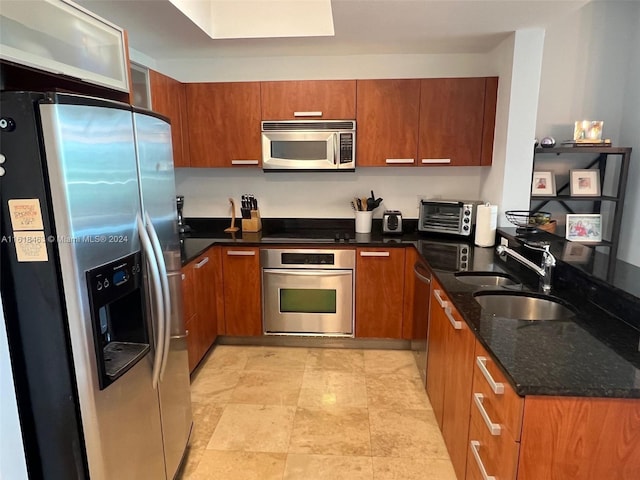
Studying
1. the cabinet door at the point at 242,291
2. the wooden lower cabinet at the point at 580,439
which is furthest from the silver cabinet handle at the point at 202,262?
the wooden lower cabinet at the point at 580,439

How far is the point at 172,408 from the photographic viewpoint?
1.80 meters

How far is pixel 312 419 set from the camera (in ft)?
7.75

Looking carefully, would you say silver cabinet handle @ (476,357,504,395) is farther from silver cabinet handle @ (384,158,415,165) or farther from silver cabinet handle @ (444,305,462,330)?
silver cabinet handle @ (384,158,415,165)

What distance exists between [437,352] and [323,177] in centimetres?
186

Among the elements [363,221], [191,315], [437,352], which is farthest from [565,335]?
[191,315]

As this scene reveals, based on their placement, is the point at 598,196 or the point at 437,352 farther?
the point at 598,196

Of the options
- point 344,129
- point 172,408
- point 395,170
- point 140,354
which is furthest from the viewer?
point 395,170

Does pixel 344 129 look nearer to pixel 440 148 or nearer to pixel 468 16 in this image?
pixel 440 148

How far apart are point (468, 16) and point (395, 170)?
4.38 ft

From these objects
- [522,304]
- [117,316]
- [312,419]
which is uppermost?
[117,316]

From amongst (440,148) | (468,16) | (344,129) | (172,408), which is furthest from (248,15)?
(172,408)

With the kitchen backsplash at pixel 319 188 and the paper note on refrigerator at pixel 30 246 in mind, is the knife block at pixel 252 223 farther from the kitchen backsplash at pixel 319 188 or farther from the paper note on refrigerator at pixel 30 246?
the paper note on refrigerator at pixel 30 246

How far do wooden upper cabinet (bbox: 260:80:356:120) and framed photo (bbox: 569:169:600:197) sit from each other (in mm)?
1860

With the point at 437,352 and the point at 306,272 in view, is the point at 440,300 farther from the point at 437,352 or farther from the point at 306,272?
the point at 306,272
